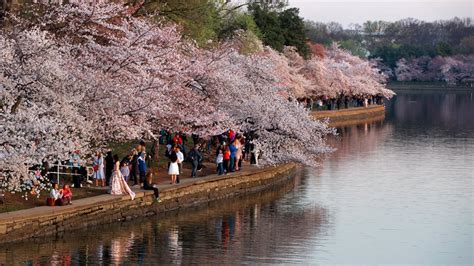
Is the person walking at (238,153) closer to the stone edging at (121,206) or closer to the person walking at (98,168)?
the stone edging at (121,206)

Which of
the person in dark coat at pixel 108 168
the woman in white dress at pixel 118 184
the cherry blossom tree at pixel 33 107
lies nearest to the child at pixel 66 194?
the cherry blossom tree at pixel 33 107

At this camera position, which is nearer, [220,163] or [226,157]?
[220,163]

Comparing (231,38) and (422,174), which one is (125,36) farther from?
(231,38)

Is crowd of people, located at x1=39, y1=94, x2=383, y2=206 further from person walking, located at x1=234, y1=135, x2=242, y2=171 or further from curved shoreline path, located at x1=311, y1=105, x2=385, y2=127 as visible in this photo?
curved shoreline path, located at x1=311, y1=105, x2=385, y2=127

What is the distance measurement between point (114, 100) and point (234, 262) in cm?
907

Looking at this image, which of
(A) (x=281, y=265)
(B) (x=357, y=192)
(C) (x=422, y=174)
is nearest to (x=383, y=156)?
(C) (x=422, y=174)

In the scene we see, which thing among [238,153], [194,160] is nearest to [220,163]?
[194,160]

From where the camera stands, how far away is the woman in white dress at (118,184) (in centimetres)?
3418

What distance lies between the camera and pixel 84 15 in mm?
37250

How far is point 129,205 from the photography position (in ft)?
113

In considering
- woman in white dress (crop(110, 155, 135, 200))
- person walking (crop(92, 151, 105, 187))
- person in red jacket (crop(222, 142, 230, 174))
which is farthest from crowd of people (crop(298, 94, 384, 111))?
woman in white dress (crop(110, 155, 135, 200))

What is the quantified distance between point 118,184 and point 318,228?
22.4 ft

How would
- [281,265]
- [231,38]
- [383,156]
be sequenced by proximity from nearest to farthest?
[281,265] < [383,156] < [231,38]

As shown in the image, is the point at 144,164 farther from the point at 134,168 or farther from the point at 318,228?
the point at 318,228
